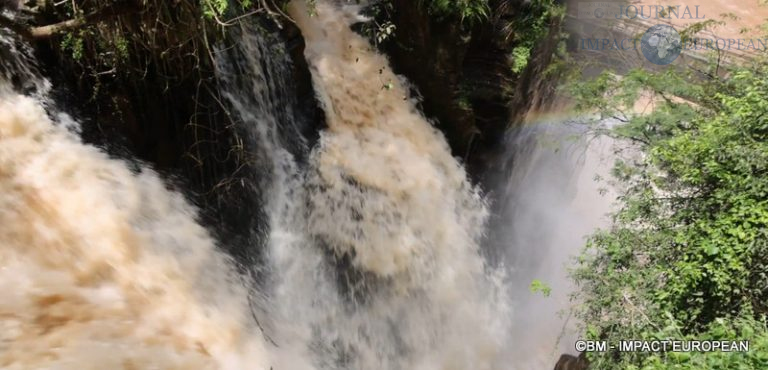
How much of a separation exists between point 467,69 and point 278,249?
14.0 ft

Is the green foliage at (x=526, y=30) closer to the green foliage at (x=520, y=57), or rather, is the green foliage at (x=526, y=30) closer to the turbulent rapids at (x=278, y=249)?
the green foliage at (x=520, y=57)

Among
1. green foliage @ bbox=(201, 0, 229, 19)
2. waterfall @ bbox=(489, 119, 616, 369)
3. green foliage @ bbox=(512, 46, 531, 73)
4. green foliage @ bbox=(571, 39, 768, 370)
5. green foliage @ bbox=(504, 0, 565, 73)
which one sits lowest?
waterfall @ bbox=(489, 119, 616, 369)

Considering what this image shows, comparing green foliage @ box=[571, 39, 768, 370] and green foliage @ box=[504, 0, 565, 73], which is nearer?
green foliage @ box=[571, 39, 768, 370]

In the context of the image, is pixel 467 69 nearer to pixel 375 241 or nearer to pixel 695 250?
pixel 375 241

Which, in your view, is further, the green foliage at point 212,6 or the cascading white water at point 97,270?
the green foliage at point 212,6

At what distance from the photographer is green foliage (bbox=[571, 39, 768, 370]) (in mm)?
3453

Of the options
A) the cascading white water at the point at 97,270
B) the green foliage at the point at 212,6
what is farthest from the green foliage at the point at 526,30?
the cascading white water at the point at 97,270

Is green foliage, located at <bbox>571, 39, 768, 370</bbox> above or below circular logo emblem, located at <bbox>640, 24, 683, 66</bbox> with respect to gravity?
below

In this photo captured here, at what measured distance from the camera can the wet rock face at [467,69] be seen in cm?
702

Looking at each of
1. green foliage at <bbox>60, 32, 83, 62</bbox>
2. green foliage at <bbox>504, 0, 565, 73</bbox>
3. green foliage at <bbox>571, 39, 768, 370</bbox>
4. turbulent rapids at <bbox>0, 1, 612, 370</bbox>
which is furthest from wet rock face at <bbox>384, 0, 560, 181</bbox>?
green foliage at <bbox>60, 32, 83, 62</bbox>

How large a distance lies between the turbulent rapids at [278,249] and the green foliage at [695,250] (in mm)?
2168

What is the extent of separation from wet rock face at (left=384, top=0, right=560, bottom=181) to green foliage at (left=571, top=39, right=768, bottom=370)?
286 cm

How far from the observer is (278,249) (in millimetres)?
5062

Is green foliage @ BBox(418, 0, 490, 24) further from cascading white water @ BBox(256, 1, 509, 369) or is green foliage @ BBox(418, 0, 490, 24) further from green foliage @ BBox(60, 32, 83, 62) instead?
green foliage @ BBox(60, 32, 83, 62)
